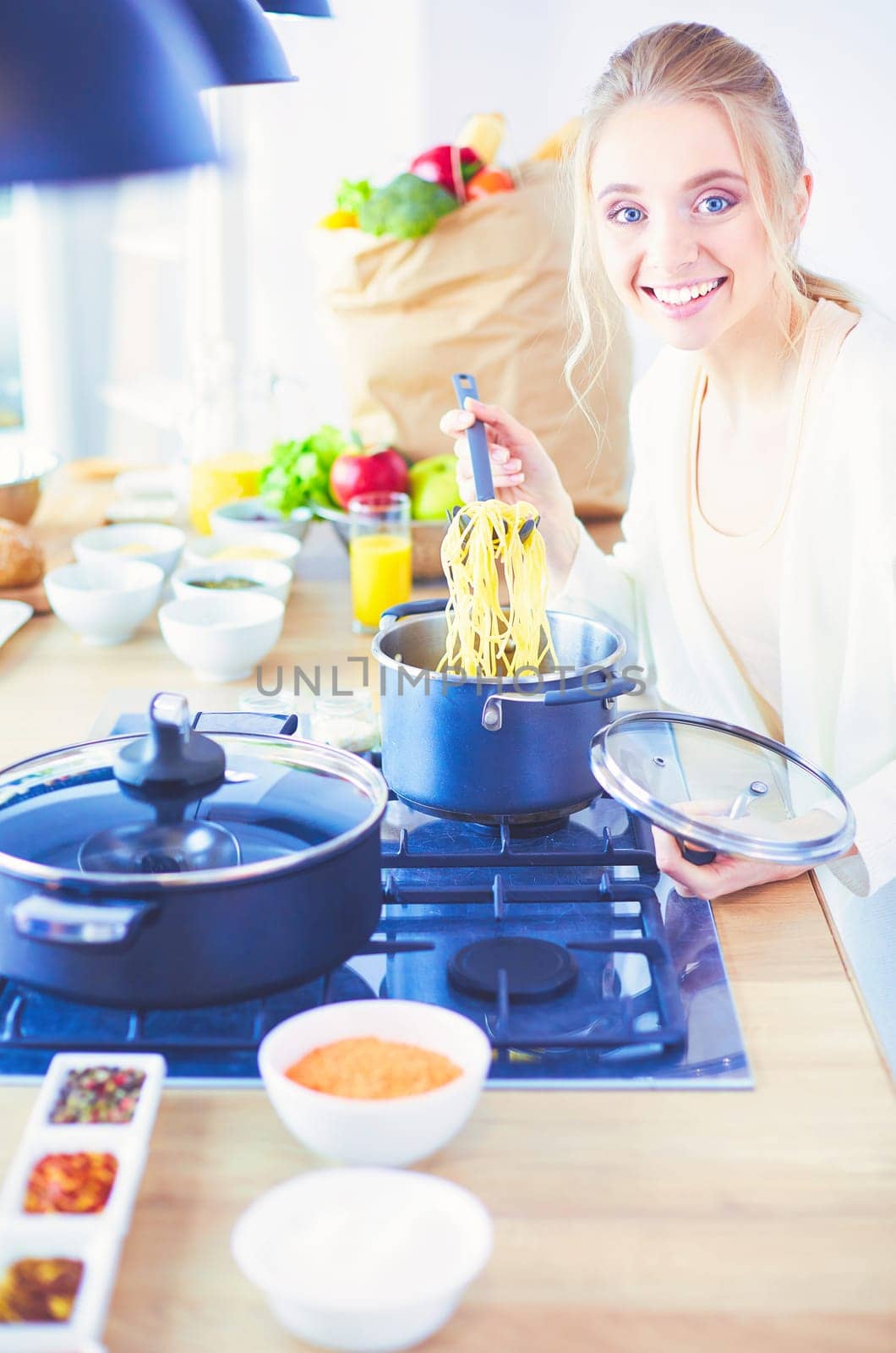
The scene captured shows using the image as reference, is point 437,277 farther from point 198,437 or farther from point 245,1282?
point 245,1282

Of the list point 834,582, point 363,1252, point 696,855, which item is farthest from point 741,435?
point 363,1252

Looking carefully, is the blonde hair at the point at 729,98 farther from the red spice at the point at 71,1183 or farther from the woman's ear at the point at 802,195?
the red spice at the point at 71,1183

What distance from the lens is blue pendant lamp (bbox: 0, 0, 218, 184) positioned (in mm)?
630

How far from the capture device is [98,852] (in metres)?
0.91

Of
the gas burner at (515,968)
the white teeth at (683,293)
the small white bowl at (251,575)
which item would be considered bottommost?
the small white bowl at (251,575)

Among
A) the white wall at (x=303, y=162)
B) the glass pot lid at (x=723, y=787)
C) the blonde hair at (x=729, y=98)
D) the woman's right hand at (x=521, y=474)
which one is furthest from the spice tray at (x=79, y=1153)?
the white wall at (x=303, y=162)

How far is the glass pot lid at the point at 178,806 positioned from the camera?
2.95ft

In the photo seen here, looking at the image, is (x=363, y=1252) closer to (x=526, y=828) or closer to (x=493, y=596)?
(x=526, y=828)

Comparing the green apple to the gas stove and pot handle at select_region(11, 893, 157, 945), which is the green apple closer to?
the gas stove

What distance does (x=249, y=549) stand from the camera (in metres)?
2.13

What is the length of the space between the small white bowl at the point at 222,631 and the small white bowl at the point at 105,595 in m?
0.10

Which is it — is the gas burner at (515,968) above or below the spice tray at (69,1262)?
below

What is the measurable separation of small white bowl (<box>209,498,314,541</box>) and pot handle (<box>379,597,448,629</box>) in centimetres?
83

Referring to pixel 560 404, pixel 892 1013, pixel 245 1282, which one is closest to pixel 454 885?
pixel 245 1282
